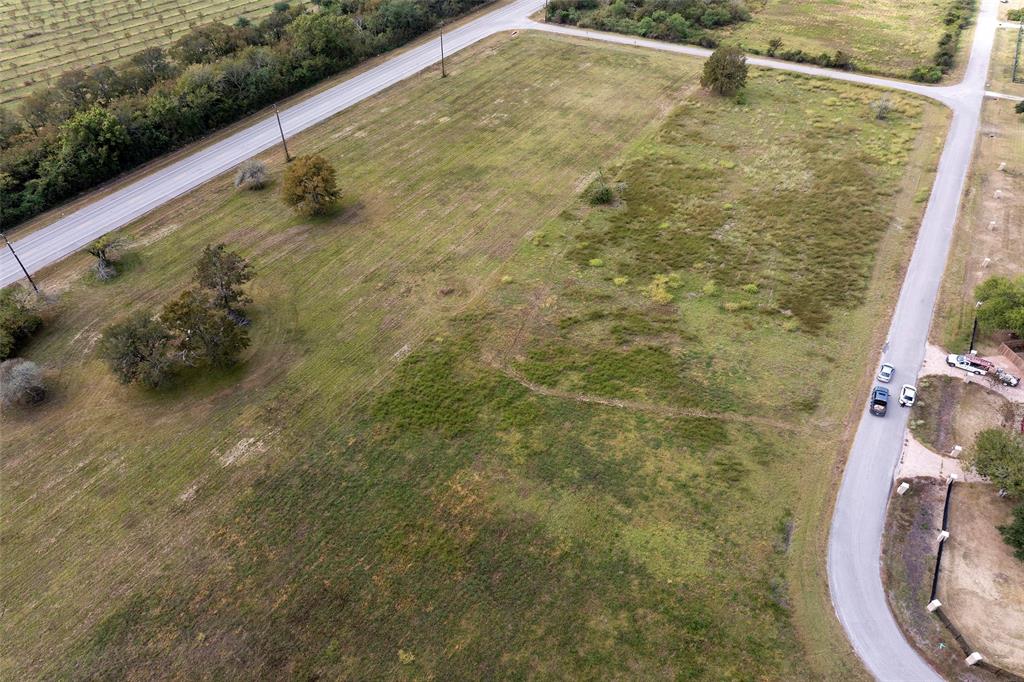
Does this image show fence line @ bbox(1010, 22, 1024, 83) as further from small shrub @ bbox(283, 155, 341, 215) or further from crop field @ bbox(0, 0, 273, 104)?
crop field @ bbox(0, 0, 273, 104)

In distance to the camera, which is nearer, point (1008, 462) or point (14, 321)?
point (1008, 462)

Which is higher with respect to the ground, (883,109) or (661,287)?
(883,109)

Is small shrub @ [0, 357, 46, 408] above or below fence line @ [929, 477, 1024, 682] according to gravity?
above

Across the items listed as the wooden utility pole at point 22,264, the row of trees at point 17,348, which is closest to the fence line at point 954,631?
the row of trees at point 17,348

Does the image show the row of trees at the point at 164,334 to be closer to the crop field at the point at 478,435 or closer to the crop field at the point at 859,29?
the crop field at the point at 478,435

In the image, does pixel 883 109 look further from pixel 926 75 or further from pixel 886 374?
pixel 886 374

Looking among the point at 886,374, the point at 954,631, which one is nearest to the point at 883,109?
the point at 886,374

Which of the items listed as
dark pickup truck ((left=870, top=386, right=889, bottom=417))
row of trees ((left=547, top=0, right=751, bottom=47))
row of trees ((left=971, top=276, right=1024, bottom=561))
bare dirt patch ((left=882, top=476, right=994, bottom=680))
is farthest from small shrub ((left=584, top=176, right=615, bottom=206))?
row of trees ((left=547, top=0, right=751, bottom=47))

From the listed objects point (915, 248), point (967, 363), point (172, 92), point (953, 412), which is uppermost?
point (172, 92)
